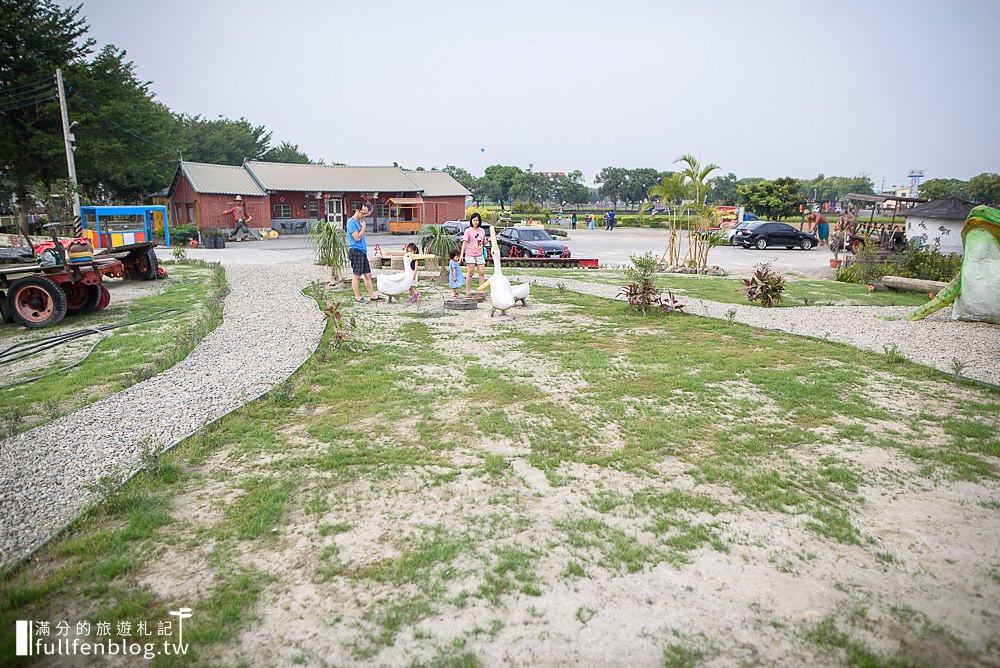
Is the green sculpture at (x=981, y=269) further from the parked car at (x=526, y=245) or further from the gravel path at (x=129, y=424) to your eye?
the parked car at (x=526, y=245)

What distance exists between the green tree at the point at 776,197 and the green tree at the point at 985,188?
82.6 feet

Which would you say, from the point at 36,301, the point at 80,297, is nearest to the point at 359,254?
the point at 80,297

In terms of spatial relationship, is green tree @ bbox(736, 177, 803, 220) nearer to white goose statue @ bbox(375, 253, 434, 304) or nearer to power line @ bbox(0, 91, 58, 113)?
white goose statue @ bbox(375, 253, 434, 304)

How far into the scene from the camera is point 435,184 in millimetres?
43688

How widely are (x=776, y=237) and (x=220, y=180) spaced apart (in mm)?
30579

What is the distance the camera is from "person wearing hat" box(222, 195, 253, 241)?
33312 mm

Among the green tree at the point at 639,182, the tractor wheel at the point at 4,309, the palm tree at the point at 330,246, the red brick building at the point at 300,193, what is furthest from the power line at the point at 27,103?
the green tree at the point at 639,182

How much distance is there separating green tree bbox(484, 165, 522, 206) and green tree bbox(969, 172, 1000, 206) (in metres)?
53.8

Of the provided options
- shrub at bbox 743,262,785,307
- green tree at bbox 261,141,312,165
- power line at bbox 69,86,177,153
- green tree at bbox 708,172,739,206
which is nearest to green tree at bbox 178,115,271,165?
green tree at bbox 261,141,312,165

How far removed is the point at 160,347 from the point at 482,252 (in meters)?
5.60

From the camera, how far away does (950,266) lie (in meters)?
15.2

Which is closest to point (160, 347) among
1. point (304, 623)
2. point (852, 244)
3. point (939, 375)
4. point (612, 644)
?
point (304, 623)

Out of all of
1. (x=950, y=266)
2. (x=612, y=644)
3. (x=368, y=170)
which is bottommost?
(x=612, y=644)

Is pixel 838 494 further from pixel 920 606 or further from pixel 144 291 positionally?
pixel 144 291
